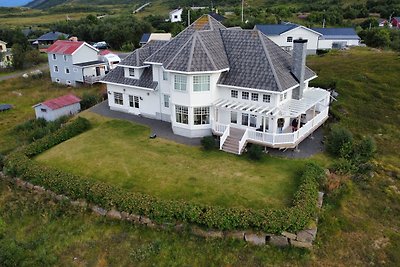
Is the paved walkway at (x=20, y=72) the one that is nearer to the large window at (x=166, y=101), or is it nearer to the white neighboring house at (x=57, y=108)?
the white neighboring house at (x=57, y=108)

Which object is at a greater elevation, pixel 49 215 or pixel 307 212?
pixel 307 212

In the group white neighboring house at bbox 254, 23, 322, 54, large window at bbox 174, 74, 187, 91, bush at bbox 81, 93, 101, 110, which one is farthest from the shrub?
white neighboring house at bbox 254, 23, 322, 54

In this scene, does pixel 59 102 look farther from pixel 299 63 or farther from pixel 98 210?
pixel 299 63

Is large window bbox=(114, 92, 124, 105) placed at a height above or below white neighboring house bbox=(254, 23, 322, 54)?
below

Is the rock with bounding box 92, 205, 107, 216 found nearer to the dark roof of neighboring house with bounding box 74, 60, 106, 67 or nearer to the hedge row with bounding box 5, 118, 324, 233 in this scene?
the hedge row with bounding box 5, 118, 324, 233

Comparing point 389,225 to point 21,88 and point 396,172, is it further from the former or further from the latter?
point 21,88

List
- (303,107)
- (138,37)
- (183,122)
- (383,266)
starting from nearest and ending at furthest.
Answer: (383,266) < (303,107) < (183,122) < (138,37)

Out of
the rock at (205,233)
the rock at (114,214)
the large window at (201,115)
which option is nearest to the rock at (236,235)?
the rock at (205,233)

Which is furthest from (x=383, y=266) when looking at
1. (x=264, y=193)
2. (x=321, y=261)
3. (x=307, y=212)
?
(x=264, y=193)
